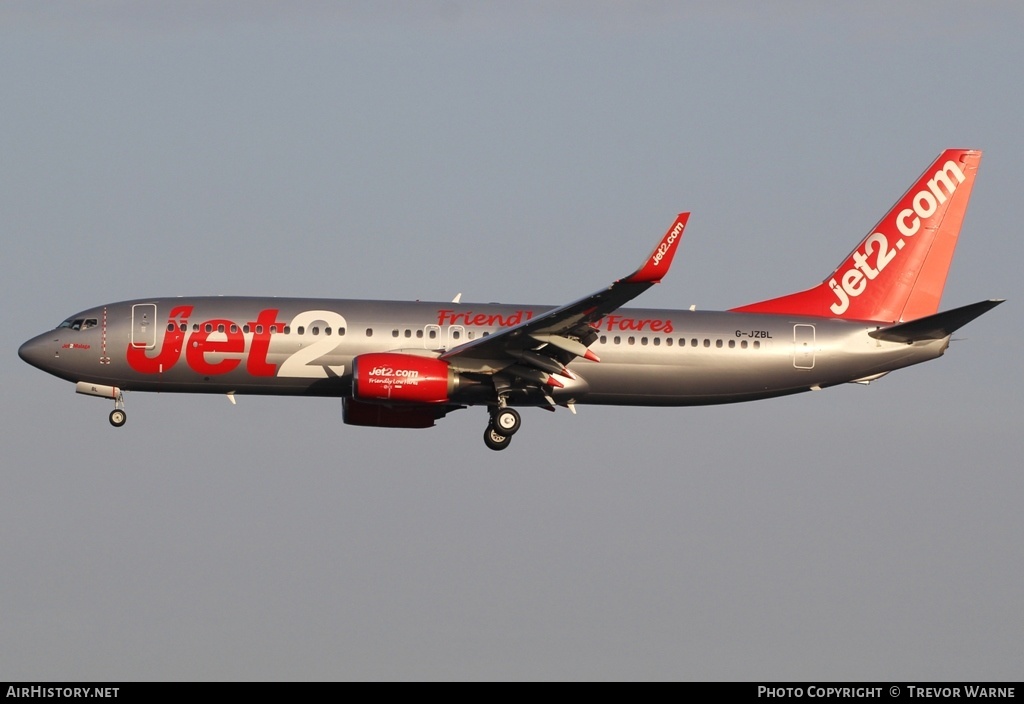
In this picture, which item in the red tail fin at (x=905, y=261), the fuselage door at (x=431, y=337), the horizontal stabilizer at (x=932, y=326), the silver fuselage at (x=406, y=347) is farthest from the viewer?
the red tail fin at (x=905, y=261)

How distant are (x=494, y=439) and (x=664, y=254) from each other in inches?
380

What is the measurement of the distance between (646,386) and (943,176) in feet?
41.7

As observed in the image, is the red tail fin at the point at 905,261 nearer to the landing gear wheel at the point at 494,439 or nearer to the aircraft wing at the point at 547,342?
the aircraft wing at the point at 547,342

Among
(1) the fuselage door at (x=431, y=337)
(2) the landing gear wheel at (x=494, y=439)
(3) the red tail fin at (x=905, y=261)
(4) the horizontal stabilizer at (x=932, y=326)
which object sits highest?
(3) the red tail fin at (x=905, y=261)

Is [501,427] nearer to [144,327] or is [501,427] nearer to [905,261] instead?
[144,327]

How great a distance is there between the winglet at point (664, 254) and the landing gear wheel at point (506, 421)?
8168 mm

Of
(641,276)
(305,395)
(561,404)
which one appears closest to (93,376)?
(305,395)

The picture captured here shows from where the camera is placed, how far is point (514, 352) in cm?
4538

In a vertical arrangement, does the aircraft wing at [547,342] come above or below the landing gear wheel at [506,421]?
above

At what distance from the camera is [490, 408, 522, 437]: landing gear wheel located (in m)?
47.1

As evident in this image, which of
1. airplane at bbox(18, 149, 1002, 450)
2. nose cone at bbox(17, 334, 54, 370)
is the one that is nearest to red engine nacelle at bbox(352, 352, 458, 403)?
airplane at bbox(18, 149, 1002, 450)

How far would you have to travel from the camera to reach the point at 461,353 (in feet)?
148

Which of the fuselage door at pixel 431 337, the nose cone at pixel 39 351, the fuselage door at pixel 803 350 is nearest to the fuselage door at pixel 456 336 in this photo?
the fuselage door at pixel 431 337

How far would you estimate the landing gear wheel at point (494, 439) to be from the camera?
47.3m
